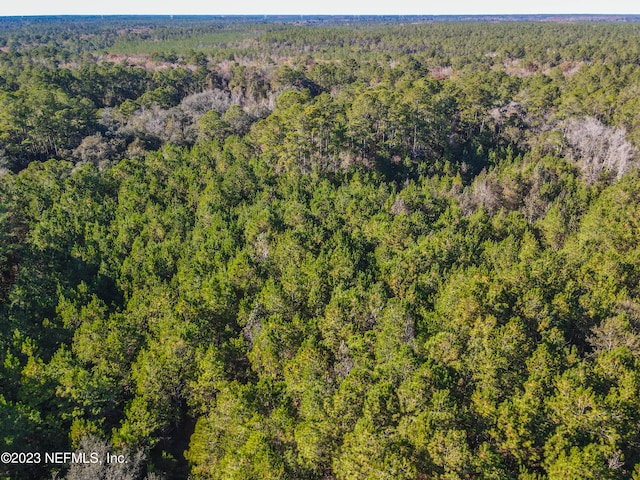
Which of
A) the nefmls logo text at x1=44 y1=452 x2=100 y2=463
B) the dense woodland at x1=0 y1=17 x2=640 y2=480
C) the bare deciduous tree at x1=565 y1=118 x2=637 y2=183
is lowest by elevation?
the nefmls logo text at x1=44 y1=452 x2=100 y2=463

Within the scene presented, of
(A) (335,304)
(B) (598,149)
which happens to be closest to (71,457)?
(A) (335,304)

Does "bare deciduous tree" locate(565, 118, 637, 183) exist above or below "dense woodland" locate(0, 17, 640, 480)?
above

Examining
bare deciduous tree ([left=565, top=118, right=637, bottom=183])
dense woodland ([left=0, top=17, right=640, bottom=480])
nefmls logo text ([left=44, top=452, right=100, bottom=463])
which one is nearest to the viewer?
nefmls logo text ([left=44, top=452, right=100, bottom=463])

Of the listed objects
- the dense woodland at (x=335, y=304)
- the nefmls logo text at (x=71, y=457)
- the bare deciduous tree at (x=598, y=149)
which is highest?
the bare deciduous tree at (x=598, y=149)

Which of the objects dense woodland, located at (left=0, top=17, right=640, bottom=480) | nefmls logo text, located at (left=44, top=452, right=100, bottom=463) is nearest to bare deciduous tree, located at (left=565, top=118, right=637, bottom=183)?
dense woodland, located at (left=0, top=17, right=640, bottom=480)

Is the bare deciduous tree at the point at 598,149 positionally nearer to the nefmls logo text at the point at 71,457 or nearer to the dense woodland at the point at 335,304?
the dense woodland at the point at 335,304

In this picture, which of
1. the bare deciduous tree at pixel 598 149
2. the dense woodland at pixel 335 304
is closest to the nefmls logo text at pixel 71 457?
the dense woodland at pixel 335 304

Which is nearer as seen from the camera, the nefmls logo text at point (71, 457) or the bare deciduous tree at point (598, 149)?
the nefmls logo text at point (71, 457)

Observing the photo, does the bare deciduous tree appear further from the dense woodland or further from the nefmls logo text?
the nefmls logo text

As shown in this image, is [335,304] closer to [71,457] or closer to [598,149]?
[71,457]
